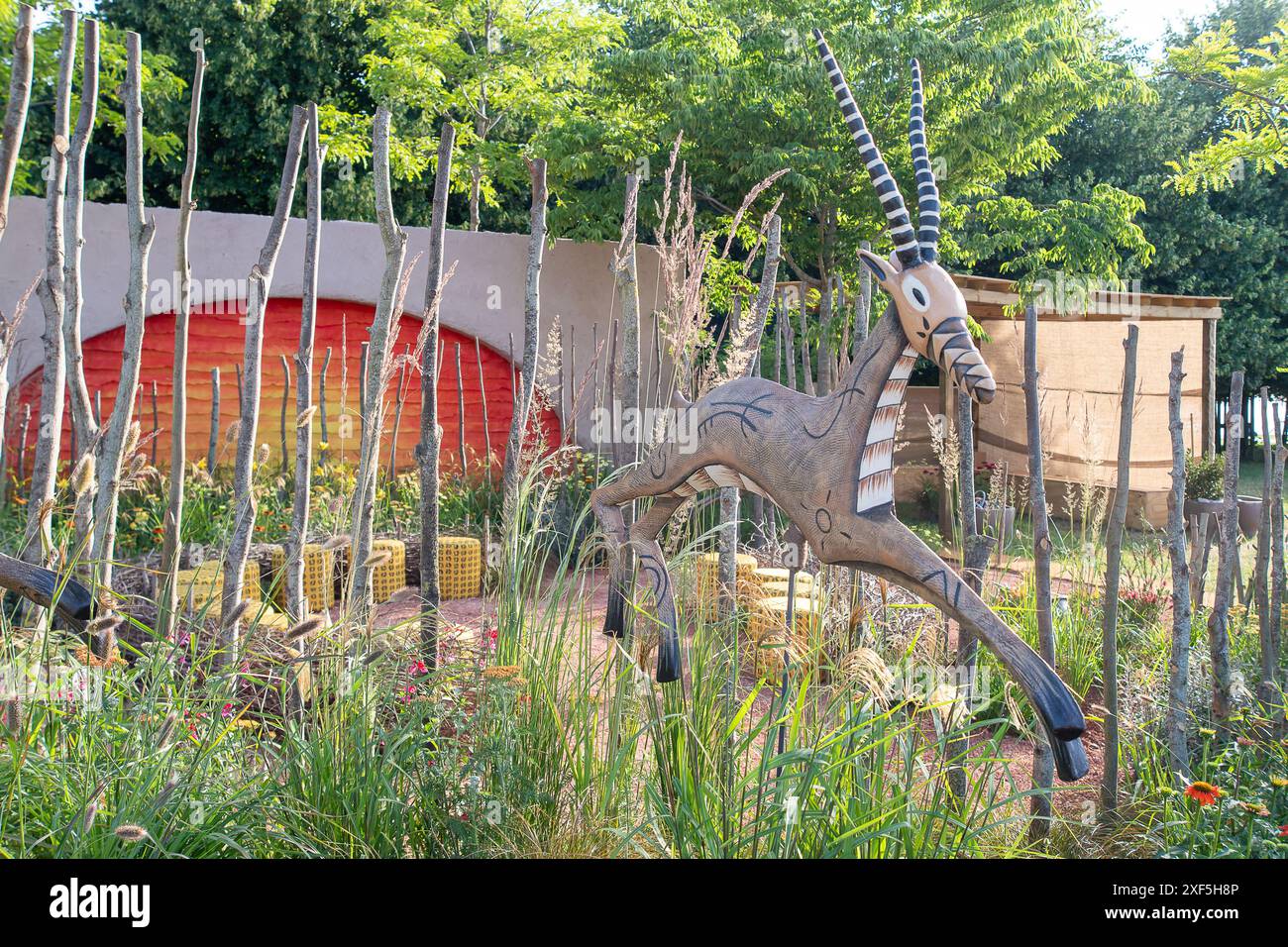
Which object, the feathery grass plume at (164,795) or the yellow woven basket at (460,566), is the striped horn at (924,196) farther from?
the yellow woven basket at (460,566)

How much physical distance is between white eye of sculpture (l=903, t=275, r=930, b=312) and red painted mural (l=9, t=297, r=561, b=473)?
4.56 meters

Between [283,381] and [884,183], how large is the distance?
6223 mm

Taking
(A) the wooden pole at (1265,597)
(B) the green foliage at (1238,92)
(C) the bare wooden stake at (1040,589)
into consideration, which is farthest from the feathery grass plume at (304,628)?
(B) the green foliage at (1238,92)

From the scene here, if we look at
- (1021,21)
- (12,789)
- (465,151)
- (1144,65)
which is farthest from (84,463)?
(1144,65)

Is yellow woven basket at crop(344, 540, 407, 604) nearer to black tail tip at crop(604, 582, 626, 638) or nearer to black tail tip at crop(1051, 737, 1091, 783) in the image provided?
black tail tip at crop(604, 582, 626, 638)

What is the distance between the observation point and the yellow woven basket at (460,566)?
543 centimetres

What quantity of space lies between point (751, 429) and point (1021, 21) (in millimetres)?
6798

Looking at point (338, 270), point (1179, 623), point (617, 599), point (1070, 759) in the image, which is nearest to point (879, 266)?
point (1070, 759)

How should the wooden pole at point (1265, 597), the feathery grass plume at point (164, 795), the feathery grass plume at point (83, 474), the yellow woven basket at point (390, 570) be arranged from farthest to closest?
the yellow woven basket at point (390, 570)
the wooden pole at point (1265, 597)
the feathery grass plume at point (83, 474)
the feathery grass plume at point (164, 795)

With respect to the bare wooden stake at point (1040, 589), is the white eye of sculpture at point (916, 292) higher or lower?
higher

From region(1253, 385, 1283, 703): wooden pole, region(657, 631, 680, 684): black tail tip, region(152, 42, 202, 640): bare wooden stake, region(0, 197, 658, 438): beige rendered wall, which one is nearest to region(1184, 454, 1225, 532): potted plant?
region(0, 197, 658, 438): beige rendered wall

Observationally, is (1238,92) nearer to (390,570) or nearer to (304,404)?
(390,570)

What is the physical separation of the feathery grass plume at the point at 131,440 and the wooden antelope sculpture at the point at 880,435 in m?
1.14

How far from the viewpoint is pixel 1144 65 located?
9.90 m
